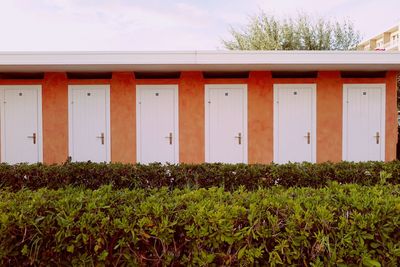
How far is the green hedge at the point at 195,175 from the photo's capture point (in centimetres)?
486

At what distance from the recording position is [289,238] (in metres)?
2.32

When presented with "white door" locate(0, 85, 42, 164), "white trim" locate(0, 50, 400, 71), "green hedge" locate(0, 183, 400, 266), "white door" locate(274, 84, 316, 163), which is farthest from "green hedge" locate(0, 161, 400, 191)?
"white door" locate(0, 85, 42, 164)

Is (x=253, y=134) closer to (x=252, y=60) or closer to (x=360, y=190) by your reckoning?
(x=252, y=60)

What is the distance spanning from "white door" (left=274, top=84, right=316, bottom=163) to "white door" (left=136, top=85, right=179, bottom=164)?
2.25 m

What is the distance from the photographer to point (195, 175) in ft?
16.0

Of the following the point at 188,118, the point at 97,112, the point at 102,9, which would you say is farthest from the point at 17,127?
the point at 102,9

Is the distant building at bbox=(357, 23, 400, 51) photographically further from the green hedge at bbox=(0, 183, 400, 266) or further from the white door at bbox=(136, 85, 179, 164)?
the green hedge at bbox=(0, 183, 400, 266)

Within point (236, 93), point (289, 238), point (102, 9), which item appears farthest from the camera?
point (102, 9)

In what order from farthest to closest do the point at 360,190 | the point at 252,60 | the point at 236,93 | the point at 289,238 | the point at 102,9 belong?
the point at 102,9
the point at 236,93
the point at 252,60
the point at 360,190
the point at 289,238

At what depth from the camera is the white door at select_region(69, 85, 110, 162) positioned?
8.70 meters

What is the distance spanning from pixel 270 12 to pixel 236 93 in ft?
43.8

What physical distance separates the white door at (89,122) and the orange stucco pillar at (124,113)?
0.44 feet

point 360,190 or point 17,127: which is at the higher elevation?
point 17,127

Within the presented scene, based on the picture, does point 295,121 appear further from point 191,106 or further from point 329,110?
point 191,106
